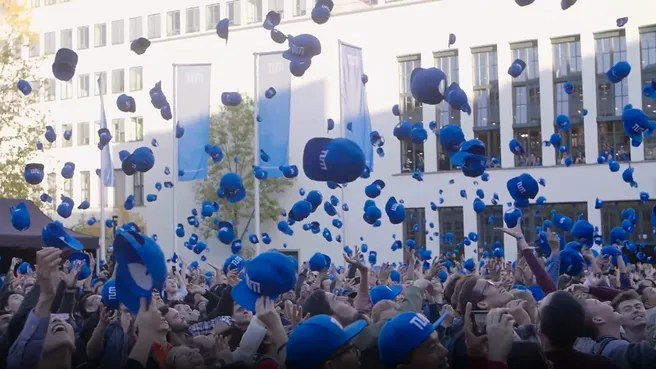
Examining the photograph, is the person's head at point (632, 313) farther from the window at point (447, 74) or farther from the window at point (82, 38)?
the window at point (82, 38)

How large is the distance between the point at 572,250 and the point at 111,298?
611 centimetres

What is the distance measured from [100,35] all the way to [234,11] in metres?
9.36

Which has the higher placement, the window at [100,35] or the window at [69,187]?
the window at [100,35]

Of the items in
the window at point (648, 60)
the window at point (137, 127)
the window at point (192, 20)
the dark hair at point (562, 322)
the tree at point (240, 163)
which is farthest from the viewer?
the window at point (137, 127)

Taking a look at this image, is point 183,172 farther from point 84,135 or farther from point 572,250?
point 84,135

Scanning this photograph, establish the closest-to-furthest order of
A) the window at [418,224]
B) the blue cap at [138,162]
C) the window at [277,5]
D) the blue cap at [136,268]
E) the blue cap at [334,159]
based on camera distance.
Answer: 1. the blue cap at [136,268]
2. the blue cap at [334,159]
3. the blue cap at [138,162]
4. the window at [418,224]
5. the window at [277,5]

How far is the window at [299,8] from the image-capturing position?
4456 cm

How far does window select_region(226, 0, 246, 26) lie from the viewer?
46750mm

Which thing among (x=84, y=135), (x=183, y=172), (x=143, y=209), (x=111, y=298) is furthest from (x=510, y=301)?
(x=84, y=135)

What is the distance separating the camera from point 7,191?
99.6 ft

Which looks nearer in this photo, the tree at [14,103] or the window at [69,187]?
the tree at [14,103]

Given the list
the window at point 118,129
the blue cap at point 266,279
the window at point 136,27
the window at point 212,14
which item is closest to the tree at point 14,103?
the window at point 212,14

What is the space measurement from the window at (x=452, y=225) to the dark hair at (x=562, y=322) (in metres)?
34.2

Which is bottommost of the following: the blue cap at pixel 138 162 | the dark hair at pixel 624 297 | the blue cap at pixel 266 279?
the dark hair at pixel 624 297
